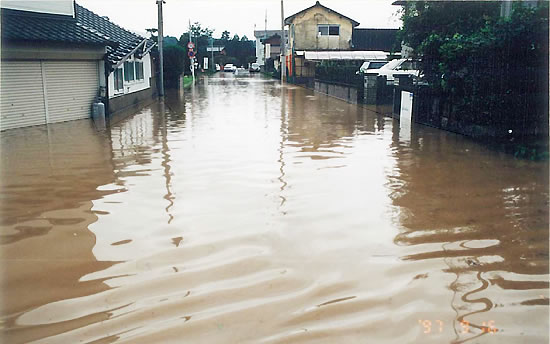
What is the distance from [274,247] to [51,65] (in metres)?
12.9

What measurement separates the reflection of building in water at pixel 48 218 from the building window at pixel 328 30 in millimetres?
39341

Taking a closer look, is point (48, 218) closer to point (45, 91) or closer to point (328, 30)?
point (45, 91)

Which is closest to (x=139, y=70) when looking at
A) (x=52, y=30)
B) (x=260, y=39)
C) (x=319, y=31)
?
(x=52, y=30)

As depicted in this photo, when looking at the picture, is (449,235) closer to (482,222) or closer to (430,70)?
(482,222)

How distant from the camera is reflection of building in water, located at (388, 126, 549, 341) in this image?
439cm

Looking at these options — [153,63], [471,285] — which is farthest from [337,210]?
[153,63]

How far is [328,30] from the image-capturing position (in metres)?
48.3

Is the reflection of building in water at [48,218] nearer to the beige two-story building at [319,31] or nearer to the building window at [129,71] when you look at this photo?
the building window at [129,71]

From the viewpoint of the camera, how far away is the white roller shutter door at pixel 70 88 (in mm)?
15680

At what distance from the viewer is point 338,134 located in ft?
44.3

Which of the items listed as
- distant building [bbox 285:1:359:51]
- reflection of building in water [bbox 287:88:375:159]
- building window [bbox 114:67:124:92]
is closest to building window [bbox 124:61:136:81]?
building window [bbox 114:67:124:92]

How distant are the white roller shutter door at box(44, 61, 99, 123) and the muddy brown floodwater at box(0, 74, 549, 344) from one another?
221 inches

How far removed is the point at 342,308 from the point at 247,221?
7.73 feet

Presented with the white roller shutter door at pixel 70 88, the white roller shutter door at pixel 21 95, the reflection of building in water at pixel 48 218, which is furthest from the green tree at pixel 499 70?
the white roller shutter door at pixel 21 95
